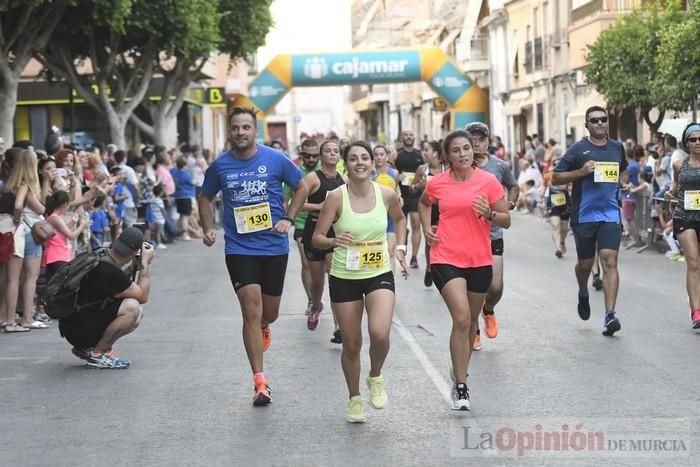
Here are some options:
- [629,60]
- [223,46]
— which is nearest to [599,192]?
[629,60]

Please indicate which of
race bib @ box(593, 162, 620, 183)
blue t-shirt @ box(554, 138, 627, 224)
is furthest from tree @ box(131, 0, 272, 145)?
race bib @ box(593, 162, 620, 183)

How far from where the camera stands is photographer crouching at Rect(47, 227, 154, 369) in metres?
11.0

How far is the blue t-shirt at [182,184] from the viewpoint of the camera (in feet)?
95.3

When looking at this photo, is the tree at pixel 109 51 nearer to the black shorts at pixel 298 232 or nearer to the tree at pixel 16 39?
the tree at pixel 16 39

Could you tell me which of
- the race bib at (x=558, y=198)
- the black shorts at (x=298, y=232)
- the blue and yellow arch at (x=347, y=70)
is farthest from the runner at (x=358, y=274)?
the blue and yellow arch at (x=347, y=70)

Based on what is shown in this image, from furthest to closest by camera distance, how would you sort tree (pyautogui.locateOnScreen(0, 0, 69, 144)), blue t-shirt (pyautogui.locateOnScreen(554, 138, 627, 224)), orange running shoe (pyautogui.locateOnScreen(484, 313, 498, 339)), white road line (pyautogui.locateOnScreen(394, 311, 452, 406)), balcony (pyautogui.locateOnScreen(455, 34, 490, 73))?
balcony (pyautogui.locateOnScreen(455, 34, 490, 73))
tree (pyautogui.locateOnScreen(0, 0, 69, 144))
blue t-shirt (pyautogui.locateOnScreen(554, 138, 627, 224))
orange running shoe (pyautogui.locateOnScreen(484, 313, 498, 339))
white road line (pyautogui.locateOnScreen(394, 311, 452, 406))

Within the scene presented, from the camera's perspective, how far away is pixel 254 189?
9.36 meters

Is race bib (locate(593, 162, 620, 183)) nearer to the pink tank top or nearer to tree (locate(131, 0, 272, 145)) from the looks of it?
the pink tank top

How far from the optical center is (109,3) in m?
26.3

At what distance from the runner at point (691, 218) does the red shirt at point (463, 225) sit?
4.01 m

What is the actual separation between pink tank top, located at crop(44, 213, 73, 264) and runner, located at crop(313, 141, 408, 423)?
633 centimetres

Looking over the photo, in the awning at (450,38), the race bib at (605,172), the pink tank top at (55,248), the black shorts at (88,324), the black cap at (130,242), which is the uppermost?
the awning at (450,38)

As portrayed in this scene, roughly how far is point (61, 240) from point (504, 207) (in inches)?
263

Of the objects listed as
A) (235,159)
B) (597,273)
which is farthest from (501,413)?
(597,273)
